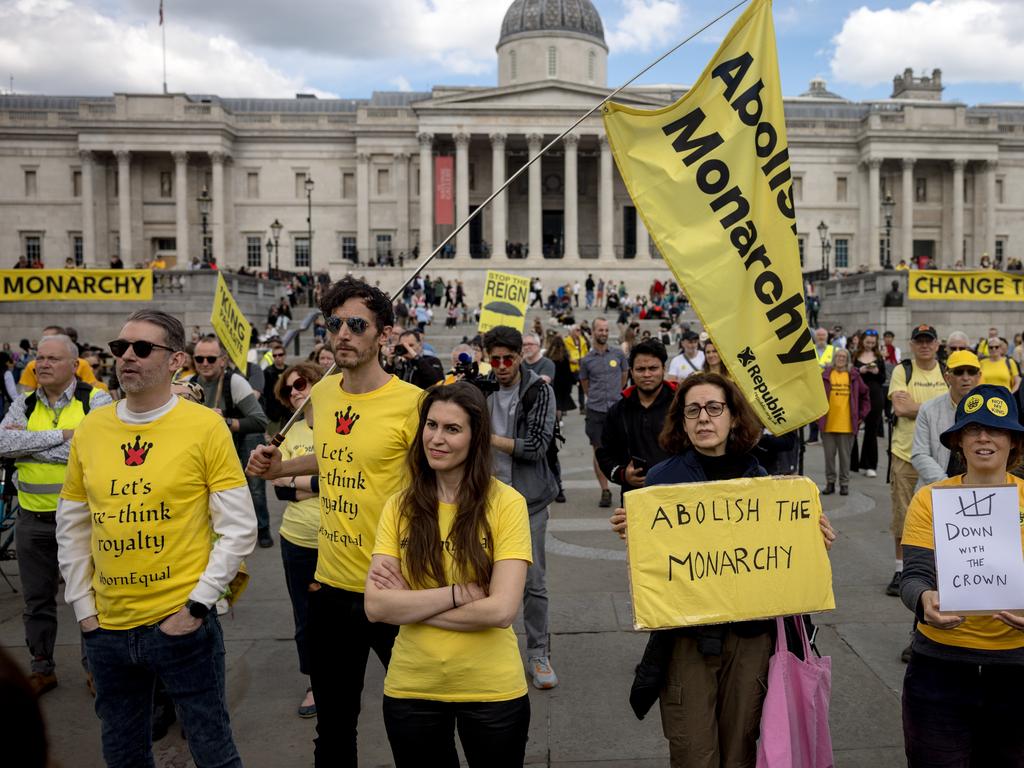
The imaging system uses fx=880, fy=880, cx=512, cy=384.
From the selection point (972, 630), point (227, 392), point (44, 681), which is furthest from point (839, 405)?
point (44, 681)

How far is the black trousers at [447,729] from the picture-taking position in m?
3.03

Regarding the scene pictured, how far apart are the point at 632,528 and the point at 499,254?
179ft

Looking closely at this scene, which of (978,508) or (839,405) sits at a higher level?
(978,508)

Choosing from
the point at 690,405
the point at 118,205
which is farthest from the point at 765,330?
the point at 118,205

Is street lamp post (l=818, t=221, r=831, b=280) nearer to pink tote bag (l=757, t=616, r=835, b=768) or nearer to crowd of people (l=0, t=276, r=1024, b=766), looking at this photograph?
crowd of people (l=0, t=276, r=1024, b=766)

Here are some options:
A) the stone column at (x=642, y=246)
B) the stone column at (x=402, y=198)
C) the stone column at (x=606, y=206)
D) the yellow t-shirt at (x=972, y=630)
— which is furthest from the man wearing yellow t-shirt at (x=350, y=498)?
the stone column at (x=402, y=198)

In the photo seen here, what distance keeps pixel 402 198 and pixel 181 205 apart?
49.3 ft

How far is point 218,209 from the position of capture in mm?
60531

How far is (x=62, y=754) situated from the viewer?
461 centimetres

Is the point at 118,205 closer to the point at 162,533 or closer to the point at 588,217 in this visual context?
the point at 588,217

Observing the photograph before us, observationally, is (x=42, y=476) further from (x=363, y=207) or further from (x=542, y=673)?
(x=363, y=207)

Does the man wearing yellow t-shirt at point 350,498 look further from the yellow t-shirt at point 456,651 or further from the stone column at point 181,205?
the stone column at point 181,205

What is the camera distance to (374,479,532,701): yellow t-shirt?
3.01 meters

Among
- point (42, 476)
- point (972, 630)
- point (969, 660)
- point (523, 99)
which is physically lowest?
point (969, 660)
